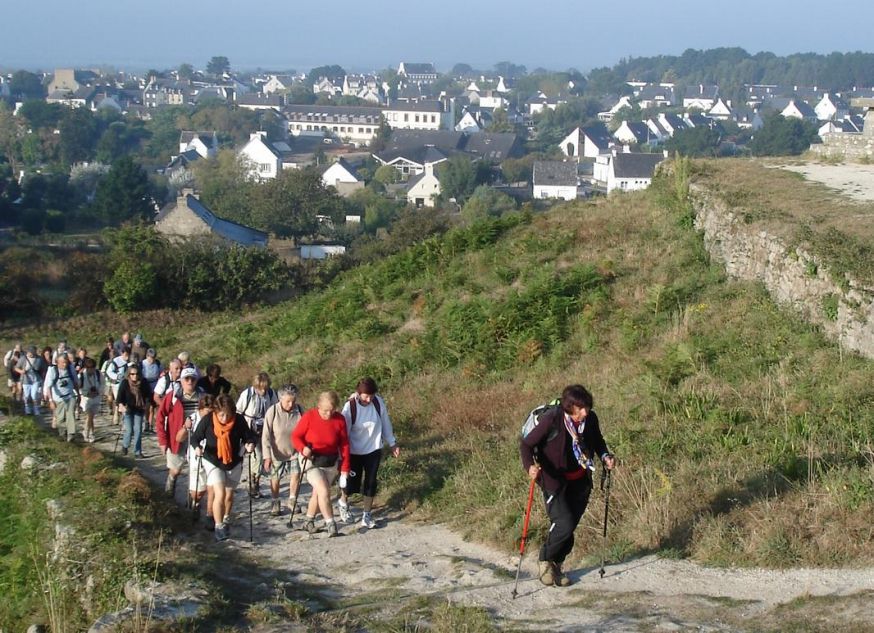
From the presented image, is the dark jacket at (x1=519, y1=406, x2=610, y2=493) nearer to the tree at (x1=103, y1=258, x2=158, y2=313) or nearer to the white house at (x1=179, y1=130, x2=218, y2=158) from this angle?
the tree at (x1=103, y1=258, x2=158, y2=313)

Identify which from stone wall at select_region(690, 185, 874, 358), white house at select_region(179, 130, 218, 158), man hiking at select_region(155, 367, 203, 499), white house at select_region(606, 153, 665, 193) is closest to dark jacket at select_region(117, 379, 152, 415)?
man hiking at select_region(155, 367, 203, 499)

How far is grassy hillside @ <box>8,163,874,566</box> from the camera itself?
7867 mm

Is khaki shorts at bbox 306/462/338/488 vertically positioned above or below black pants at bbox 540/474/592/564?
below

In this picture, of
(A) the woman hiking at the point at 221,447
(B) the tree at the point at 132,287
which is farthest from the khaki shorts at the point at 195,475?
(B) the tree at the point at 132,287

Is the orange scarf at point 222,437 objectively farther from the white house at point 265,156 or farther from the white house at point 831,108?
the white house at point 831,108

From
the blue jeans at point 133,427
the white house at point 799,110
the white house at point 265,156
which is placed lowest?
the blue jeans at point 133,427

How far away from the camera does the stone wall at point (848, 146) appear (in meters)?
20.2

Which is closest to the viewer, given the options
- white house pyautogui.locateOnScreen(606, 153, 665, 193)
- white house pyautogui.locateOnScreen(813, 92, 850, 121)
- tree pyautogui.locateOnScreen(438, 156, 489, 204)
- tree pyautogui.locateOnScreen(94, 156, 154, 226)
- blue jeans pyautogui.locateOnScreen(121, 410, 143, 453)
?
blue jeans pyautogui.locateOnScreen(121, 410, 143, 453)

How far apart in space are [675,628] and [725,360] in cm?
550

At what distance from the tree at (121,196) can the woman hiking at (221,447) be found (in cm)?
4829

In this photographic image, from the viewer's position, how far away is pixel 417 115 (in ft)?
443

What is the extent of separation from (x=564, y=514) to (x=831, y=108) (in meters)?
150

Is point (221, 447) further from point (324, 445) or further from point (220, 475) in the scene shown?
point (324, 445)

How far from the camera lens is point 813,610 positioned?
6.54 meters
